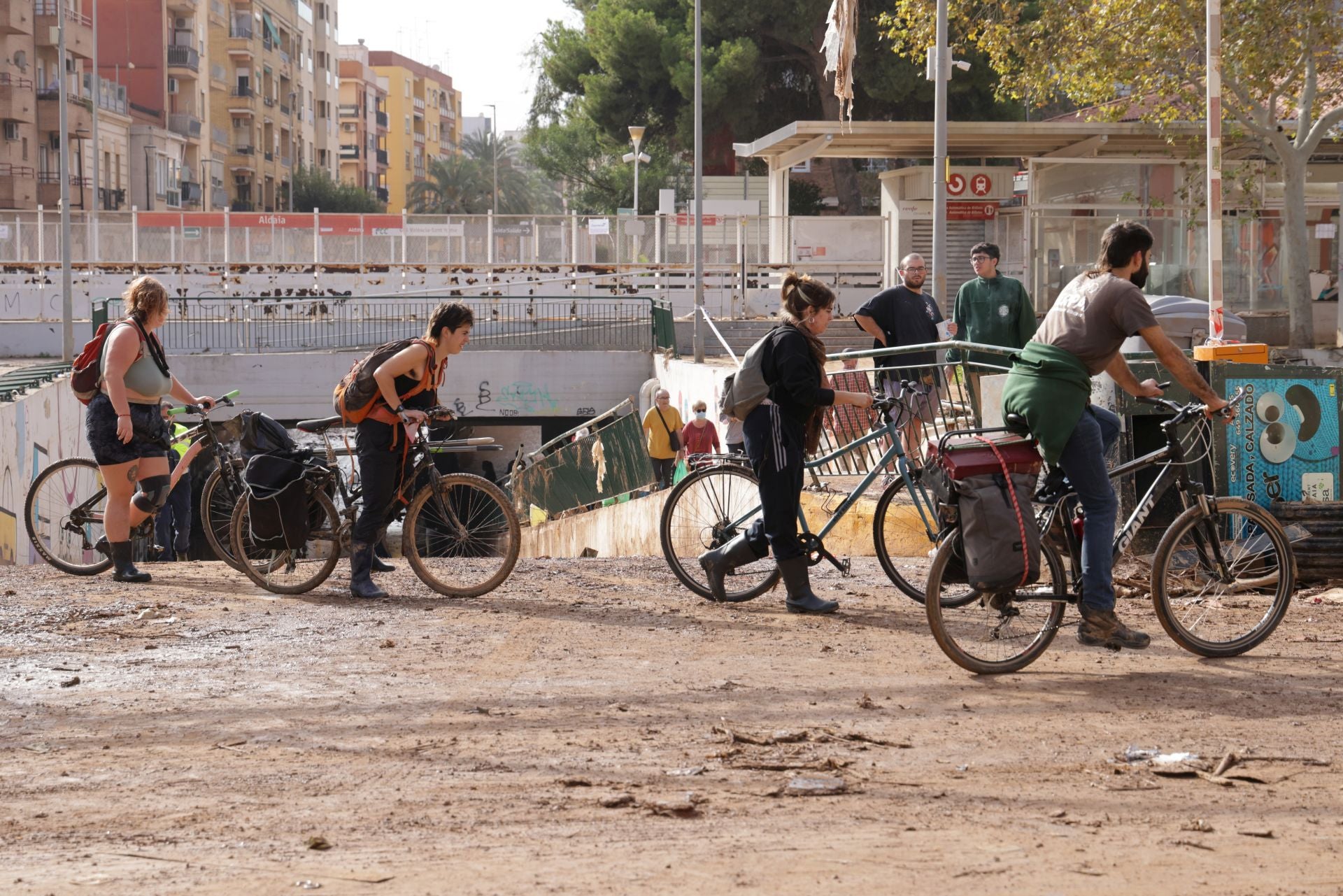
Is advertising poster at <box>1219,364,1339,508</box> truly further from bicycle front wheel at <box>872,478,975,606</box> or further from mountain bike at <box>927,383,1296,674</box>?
mountain bike at <box>927,383,1296,674</box>

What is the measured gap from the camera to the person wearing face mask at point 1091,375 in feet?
20.0

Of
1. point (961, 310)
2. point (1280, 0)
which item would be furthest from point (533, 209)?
point (961, 310)

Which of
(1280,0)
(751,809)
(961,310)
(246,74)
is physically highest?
(246,74)

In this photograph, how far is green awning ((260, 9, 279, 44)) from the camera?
3260 inches

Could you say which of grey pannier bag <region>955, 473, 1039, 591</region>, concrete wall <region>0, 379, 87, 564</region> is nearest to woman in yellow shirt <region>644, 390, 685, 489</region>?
concrete wall <region>0, 379, 87, 564</region>

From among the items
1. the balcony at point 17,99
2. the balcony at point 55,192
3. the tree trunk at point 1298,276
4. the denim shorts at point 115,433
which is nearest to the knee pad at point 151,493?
the denim shorts at point 115,433

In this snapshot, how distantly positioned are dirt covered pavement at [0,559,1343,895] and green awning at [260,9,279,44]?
80.5 metres

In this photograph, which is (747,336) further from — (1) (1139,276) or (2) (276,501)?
(1) (1139,276)

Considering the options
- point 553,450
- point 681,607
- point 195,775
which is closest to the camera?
point 195,775

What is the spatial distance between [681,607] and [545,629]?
2.71 ft

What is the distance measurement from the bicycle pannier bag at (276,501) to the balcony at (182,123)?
69664mm

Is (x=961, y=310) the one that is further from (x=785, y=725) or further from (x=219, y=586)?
(x=785, y=725)

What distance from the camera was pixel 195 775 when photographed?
188 inches

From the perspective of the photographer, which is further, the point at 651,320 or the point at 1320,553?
the point at 651,320
